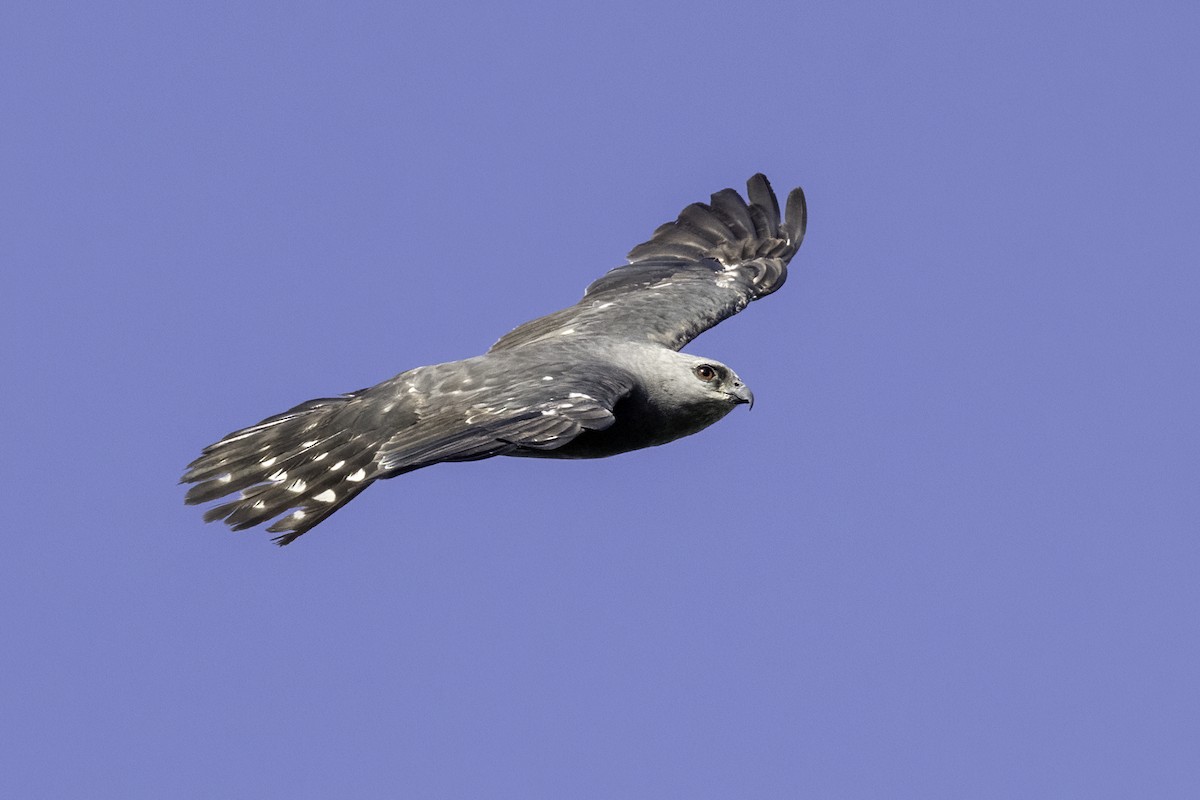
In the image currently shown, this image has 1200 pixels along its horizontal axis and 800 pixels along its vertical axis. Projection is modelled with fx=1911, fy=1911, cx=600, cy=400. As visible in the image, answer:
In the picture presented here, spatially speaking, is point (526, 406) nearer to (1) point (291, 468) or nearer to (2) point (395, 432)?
(2) point (395, 432)

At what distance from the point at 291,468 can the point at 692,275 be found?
517 centimetres

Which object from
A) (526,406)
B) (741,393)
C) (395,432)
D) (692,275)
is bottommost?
(526,406)

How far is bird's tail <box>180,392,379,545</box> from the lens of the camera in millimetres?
13906

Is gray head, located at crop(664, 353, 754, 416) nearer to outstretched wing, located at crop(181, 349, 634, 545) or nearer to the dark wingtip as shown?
outstretched wing, located at crop(181, 349, 634, 545)

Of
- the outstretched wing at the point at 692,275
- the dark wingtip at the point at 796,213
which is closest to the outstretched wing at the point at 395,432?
the outstretched wing at the point at 692,275

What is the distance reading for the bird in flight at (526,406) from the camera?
43.3 feet

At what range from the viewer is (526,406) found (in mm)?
13359

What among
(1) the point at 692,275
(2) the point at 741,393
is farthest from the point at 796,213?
(2) the point at 741,393

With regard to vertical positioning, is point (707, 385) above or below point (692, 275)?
below

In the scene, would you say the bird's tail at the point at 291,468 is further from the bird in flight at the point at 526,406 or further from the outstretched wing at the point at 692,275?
the outstretched wing at the point at 692,275

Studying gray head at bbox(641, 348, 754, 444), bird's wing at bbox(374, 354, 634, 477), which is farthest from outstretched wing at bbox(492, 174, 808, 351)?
bird's wing at bbox(374, 354, 634, 477)

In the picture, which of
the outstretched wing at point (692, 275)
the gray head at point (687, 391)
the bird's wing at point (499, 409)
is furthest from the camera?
the outstretched wing at point (692, 275)

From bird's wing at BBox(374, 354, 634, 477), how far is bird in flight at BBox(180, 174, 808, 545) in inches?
0.6

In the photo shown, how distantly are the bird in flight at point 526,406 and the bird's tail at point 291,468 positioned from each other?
0.04ft
